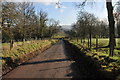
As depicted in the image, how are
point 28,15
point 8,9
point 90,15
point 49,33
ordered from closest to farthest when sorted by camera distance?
point 8,9
point 90,15
point 28,15
point 49,33

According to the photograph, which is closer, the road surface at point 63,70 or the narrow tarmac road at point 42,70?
the road surface at point 63,70

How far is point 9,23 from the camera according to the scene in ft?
88.3

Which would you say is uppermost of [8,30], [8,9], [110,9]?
[8,9]

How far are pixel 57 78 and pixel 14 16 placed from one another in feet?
48.5

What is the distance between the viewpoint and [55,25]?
106 meters

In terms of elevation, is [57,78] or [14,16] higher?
[14,16]

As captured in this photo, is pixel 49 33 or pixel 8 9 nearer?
pixel 8 9

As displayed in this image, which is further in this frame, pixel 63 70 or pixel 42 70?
pixel 42 70

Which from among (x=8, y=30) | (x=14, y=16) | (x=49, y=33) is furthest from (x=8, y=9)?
(x=49, y=33)

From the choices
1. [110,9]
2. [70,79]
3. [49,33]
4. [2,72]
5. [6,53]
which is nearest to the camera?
[70,79]

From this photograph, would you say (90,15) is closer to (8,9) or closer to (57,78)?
(8,9)

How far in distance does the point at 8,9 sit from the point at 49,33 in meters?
68.6

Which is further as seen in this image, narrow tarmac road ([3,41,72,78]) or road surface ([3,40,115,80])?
narrow tarmac road ([3,41,72,78])

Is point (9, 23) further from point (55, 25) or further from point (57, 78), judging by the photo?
point (55, 25)
